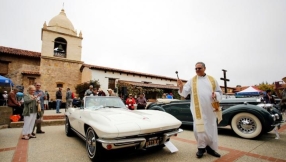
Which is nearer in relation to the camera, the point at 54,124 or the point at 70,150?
the point at 70,150

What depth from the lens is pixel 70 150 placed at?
11.7 feet

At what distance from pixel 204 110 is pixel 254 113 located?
2369 millimetres

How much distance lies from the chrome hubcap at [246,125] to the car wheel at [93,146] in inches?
167

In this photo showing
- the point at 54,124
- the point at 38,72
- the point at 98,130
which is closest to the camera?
the point at 98,130

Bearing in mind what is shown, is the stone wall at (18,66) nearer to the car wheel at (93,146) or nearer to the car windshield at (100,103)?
the car windshield at (100,103)

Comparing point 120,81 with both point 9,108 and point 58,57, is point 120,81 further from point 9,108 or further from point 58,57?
point 9,108

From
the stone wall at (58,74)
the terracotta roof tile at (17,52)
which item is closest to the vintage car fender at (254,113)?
the stone wall at (58,74)

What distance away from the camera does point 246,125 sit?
4.65 metres

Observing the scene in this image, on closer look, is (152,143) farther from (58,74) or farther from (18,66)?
(18,66)

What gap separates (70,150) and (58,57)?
53.8 ft

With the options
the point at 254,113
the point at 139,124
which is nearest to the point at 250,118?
the point at 254,113

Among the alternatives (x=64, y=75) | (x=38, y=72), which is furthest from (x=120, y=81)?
(x=38, y=72)

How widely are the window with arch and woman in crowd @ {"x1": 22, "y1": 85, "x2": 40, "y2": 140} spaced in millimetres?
14446

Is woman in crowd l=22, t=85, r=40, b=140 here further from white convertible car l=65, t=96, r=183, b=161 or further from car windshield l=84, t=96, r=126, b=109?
white convertible car l=65, t=96, r=183, b=161
